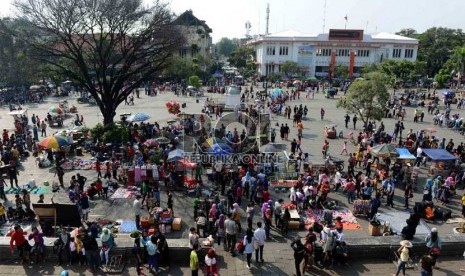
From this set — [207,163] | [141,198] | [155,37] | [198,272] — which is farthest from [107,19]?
[198,272]

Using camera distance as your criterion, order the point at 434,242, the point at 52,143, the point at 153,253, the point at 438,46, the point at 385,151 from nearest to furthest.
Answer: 1. the point at 153,253
2. the point at 434,242
3. the point at 385,151
4. the point at 52,143
5. the point at 438,46

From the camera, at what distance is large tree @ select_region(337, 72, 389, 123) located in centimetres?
2567

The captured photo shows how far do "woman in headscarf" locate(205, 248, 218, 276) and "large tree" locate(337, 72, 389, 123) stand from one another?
1958 centimetres

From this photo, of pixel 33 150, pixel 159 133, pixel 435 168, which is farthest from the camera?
pixel 159 133

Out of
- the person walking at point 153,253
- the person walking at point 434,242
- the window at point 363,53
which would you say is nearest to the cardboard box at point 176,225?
the person walking at point 153,253

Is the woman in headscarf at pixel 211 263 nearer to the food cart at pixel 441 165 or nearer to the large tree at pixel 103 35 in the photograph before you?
the food cart at pixel 441 165

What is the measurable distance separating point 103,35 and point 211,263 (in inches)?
935

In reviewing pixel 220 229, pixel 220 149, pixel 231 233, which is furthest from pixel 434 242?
pixel 220 149

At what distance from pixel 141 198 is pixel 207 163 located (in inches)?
187

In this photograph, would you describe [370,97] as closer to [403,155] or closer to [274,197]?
[403,155]

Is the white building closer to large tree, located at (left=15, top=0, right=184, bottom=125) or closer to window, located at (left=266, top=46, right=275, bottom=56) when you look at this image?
window, located at (left=266, top=46, right=275, bottom=56)

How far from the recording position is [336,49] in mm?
75812

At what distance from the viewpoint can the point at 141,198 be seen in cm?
1656

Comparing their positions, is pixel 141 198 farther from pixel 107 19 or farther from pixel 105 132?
pixel 107 19
